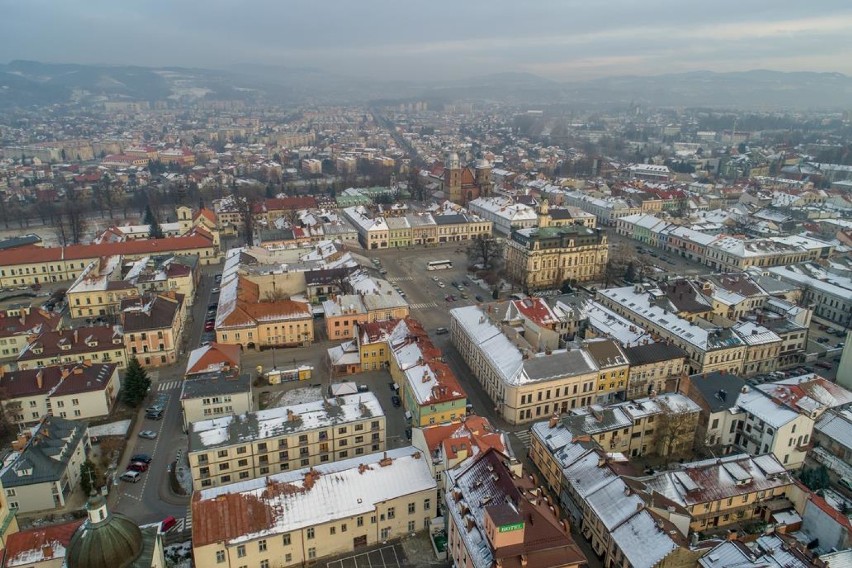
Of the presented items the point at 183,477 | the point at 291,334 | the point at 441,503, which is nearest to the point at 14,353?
the point at 291,334

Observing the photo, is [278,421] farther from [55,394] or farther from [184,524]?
[55,394]

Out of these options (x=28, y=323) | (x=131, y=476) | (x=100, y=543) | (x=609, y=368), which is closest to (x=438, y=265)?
(x=609, y=368)

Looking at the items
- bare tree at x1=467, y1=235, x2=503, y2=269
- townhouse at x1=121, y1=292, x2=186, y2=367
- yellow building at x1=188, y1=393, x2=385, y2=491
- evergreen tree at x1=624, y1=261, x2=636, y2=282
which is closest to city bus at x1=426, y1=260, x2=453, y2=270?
bare tree at x1=467, y1=235, x2=503, y2=269

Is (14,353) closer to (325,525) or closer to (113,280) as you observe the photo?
(113,280)

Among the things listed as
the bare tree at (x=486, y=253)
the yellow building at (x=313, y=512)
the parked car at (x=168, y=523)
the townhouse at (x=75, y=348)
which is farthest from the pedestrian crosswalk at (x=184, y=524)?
the bare tree at (x=486, y=253)

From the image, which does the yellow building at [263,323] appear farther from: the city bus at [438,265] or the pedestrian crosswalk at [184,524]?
the city bus at [438,265]

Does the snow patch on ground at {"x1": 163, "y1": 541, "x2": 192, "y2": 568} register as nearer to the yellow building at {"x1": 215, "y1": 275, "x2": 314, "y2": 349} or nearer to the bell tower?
the yellow building at {"x1": 215, "y1": 275, "x2": 314, "y2": 349}
